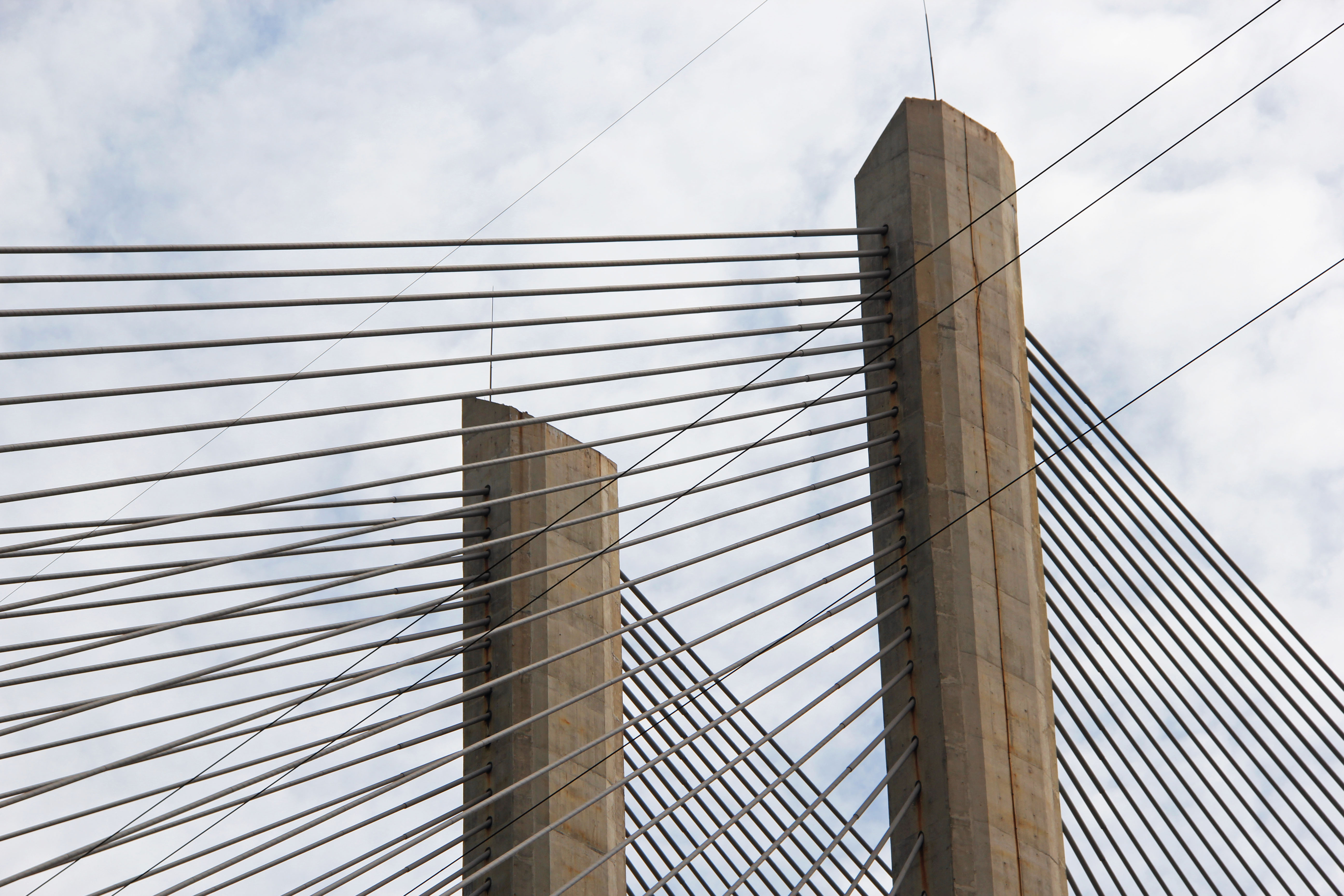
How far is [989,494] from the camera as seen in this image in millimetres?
7656

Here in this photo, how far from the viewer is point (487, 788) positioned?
918 cm

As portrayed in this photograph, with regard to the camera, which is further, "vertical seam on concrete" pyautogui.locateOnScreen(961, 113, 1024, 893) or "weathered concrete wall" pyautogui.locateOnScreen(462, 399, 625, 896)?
"weathered concrete wall" pyautogui.locateOnScreen(462, 399, 625, 896)

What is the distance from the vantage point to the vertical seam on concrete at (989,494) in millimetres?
7258

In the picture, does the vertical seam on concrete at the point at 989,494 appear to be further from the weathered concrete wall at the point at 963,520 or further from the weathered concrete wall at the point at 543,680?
the weathered concrete wall at the point at 543,680

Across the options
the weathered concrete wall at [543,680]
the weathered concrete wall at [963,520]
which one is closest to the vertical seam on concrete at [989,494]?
the weathered concrete wall at [963,520]

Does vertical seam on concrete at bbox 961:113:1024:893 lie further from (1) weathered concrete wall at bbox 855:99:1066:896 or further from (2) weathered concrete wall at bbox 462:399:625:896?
(2) weathered concrete wall at bbox 462:399:625:896

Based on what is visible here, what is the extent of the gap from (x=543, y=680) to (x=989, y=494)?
290cm

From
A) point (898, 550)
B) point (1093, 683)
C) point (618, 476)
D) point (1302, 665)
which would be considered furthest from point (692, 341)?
point (1302, 665)

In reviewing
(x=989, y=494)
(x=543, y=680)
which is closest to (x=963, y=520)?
(x=989, y=494)

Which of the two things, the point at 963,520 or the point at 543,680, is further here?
the point at 543,680

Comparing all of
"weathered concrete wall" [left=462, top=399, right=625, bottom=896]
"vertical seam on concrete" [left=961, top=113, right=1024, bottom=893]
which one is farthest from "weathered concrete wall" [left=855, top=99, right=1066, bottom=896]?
"weathered concrete wall" [left=462, top=399, right=625, bottom=896]

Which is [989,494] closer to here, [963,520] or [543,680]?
[963,520]

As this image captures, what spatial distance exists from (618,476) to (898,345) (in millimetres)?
1573

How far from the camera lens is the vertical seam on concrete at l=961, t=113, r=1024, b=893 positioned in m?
7.26
